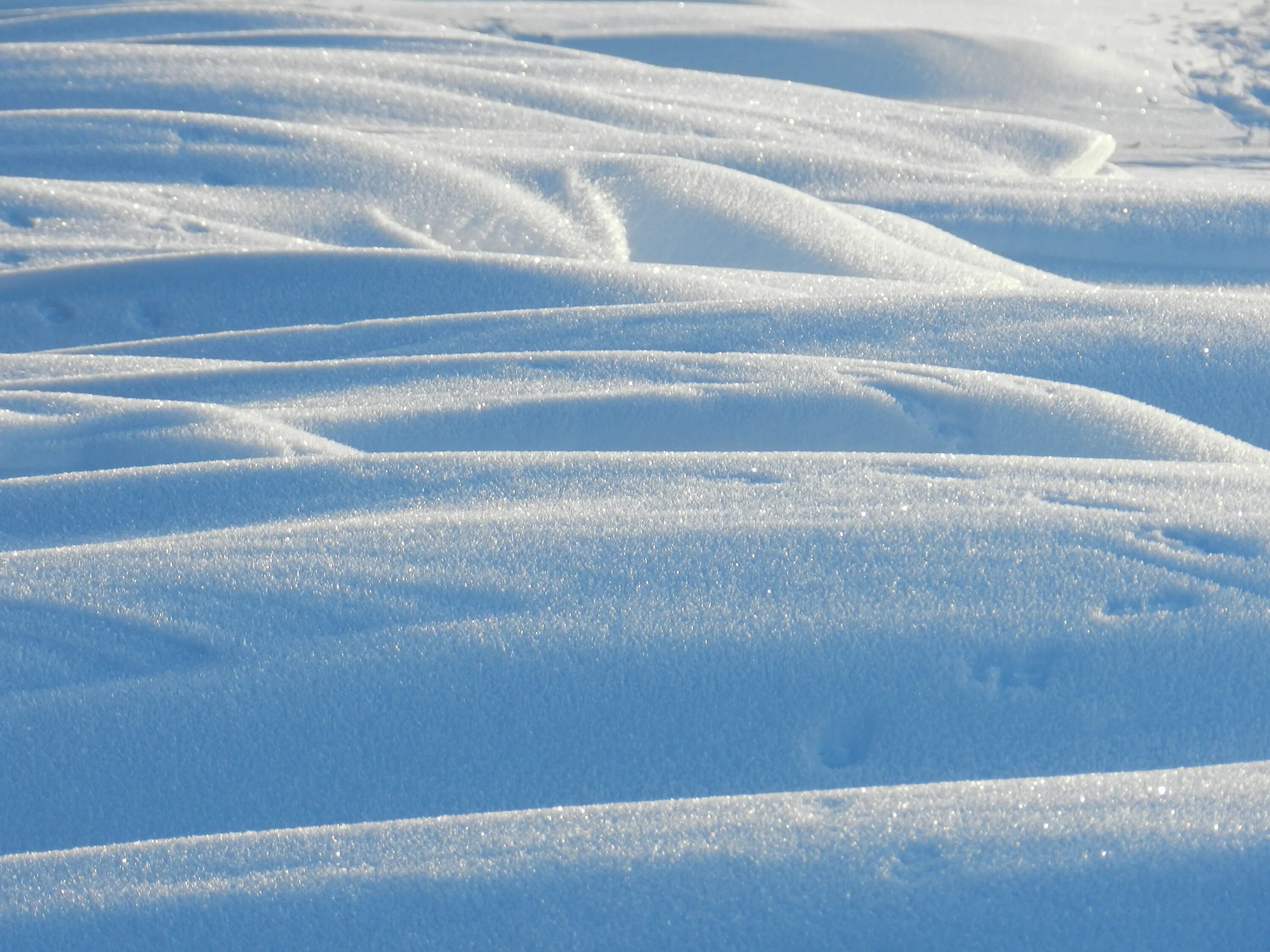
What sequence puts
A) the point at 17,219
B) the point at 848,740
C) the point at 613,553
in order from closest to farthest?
the point at 848,740 < the point at 613,553 < the point at 17,219

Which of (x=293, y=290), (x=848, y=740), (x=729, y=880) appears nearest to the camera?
(x=729, y=880)

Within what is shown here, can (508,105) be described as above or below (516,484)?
above

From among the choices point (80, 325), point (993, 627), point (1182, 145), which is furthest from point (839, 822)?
point (1182, 145)

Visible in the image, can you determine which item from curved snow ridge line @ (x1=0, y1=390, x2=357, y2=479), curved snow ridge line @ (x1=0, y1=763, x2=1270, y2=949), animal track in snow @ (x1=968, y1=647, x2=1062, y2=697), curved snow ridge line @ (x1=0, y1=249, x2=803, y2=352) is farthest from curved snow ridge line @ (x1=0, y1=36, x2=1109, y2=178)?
curved snow ridge line @ (x1=0, y1=763, x2=1270, y2=949)

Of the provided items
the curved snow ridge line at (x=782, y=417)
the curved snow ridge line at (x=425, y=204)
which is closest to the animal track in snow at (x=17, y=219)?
the curved snow ridge line at (x=425, y=204)

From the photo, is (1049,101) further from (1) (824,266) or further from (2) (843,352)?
(2) (843,352)

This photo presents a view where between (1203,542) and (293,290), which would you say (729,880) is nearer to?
(1203,542)

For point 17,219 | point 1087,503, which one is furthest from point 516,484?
point 17,219

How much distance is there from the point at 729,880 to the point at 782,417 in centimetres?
86

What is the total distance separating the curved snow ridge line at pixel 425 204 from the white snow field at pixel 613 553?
0.03 feet

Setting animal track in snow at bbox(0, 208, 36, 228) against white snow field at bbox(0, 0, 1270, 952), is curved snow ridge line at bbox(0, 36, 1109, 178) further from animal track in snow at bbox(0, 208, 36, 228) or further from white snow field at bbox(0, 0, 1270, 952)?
animal track in snow at bbox(0, 208, 36, 228)

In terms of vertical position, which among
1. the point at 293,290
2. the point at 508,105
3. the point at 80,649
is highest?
the point at 508,105

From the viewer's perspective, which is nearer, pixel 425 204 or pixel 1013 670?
pixel 1013 670

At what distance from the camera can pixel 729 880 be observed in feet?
2.88
